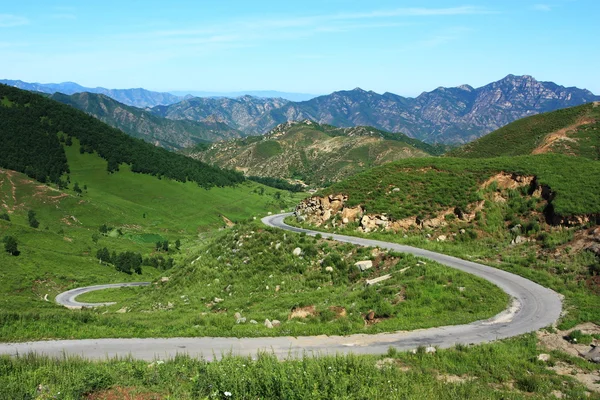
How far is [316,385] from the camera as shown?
11.3m

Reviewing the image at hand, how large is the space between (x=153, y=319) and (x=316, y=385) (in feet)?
55.1

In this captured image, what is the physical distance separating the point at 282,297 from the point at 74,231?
132 meters

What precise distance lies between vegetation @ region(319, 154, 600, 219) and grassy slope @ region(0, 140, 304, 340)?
117ft

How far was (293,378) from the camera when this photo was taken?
11883 millimetres

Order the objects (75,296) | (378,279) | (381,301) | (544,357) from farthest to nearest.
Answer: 1. (75,296)
2. (378,279)
3. (381,301)
4. (544,357)

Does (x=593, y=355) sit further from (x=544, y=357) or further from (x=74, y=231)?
(x=74, y=231)

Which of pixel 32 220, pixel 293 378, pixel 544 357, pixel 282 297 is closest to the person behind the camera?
pixel 293 378

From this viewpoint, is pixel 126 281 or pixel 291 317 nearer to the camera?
pixel 291 317

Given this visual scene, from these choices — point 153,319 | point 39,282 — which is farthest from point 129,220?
point 153,319

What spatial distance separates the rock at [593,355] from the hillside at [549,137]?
71.0m

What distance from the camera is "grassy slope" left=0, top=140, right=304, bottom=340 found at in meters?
72.2

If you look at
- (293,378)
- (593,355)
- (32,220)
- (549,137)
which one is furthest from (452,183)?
(32,220)

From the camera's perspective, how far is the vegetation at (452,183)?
39269 mm

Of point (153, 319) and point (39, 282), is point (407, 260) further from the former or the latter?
point (39, 282)
